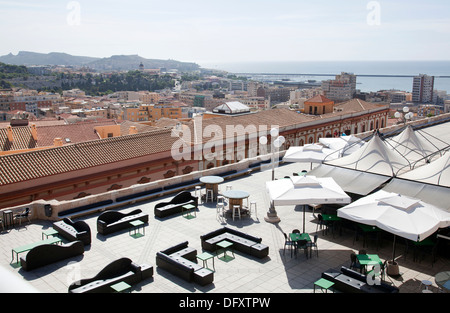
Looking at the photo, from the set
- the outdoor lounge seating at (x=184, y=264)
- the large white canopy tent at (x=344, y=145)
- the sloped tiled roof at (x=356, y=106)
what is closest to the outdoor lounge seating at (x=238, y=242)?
the outdoor lounge seating at (x=184, y=264)

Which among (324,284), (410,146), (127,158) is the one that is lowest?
(324,284)

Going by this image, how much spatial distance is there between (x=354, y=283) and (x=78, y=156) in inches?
769

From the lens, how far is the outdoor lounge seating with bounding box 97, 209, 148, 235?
15.1 metres

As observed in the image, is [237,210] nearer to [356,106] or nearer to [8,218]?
[8,218]

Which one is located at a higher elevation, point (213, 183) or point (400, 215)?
point (400, 215)

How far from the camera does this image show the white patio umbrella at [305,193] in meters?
13.3

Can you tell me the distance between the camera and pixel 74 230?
47.3 feet

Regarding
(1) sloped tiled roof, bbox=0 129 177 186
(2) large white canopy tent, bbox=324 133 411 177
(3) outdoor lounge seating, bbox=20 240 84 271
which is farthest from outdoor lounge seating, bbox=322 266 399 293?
(1) sloped tiled roof, bbox=0 129 177 186

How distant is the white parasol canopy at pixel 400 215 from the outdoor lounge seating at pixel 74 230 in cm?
872

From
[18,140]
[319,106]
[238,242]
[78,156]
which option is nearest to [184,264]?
[238,242]

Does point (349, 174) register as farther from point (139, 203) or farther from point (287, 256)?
point (139, 203)
